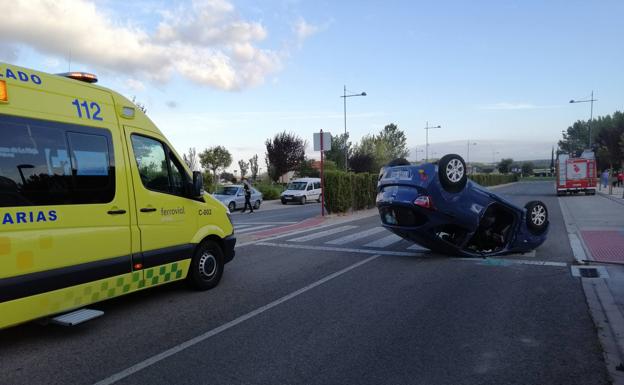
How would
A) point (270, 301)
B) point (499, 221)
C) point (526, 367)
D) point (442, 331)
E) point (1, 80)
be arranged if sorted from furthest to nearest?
point (499, 221)
point (270, 301)
point (442, 331)
point (1, 80)
point (526, 367)

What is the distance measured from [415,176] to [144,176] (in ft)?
15.6

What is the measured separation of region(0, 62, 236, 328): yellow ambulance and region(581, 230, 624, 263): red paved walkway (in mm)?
7823

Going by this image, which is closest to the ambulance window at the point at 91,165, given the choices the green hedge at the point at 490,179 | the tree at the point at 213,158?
the green hedge at the point at 490,179

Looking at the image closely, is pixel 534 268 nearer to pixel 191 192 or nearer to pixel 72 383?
pixel 191 192

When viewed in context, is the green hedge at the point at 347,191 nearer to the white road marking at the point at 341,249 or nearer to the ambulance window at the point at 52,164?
the white road marking at the point at 341,249

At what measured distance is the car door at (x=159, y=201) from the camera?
18.4 feet

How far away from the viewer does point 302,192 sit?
31734 millimetres

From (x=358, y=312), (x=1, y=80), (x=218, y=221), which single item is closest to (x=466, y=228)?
(x=358, y=312)

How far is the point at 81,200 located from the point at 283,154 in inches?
1843

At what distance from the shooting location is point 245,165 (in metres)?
63.8

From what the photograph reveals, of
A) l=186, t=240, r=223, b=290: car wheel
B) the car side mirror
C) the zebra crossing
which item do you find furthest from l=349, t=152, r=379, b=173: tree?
the car side mirror

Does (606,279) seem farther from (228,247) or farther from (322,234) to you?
(322,234)

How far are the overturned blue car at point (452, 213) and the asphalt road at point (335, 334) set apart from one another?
953mm

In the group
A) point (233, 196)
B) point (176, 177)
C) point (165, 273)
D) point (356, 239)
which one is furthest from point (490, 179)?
point (165, 273)
